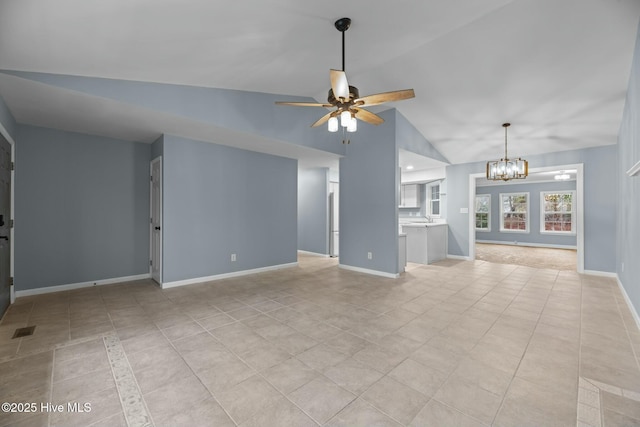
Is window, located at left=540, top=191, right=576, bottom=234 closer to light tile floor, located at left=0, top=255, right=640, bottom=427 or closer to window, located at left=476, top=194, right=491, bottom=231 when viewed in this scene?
window, located at left=476, top=194, right=491, bottom=231

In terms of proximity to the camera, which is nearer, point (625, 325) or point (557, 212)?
point (625, 325)

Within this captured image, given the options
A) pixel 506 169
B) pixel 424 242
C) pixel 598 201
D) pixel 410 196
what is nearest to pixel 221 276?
pixel 424 242

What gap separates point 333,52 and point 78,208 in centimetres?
442

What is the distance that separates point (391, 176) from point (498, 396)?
3703 millimetres

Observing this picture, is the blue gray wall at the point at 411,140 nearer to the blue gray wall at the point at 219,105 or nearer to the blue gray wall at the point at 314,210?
the blue gray wall at the point at 219,105

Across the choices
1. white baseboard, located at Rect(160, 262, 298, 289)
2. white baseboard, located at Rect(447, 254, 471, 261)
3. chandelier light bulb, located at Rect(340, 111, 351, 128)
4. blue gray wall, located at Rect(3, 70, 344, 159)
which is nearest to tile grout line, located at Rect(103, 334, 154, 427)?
white baseboard, located at Rect(160, 262, 298, 289)

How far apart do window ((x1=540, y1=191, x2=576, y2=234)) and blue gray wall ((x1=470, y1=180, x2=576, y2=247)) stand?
0.45ft

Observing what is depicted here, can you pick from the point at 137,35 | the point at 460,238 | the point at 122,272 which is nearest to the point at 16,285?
the point at 122,272

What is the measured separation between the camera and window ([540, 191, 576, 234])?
9177 mm

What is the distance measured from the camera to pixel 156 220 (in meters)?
4.61

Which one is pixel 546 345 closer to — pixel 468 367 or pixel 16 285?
pixel 468 367

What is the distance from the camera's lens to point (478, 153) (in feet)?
20.7

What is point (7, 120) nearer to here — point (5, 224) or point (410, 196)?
point (5, 224)

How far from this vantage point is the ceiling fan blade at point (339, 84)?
227 cm
